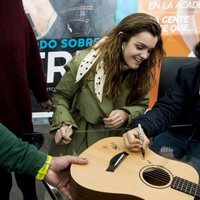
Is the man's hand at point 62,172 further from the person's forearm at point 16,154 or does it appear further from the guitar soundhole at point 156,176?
the guitar soundhole at point 156,176

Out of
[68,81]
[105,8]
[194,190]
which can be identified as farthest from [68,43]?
[194,190]

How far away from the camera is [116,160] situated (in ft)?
3.25

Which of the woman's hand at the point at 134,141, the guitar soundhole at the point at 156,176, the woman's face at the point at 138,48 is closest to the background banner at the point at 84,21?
the woman's face at the point at 138,48

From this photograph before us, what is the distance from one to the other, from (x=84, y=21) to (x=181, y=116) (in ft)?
3.98

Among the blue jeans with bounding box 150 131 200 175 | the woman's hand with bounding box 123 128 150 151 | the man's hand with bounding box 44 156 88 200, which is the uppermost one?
the woman's hand with bounding box 123 128 150 151

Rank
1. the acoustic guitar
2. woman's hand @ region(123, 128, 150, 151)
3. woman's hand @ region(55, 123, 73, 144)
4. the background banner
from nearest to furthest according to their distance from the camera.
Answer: the acoustic guitar, woman's hand @ region(123, 128, 150, 151), woman's hand @ region(55, 123, 73, 144), the background banner

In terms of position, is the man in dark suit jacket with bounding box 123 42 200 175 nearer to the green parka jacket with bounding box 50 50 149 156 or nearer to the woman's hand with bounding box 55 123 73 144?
the green parka jacket with bounding box 50 50 149 156

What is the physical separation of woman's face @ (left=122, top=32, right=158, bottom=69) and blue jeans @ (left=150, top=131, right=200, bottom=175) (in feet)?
1.05

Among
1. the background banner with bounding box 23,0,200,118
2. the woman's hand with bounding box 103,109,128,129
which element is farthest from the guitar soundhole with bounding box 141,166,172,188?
the background banner with bounding box 23,0,200,118

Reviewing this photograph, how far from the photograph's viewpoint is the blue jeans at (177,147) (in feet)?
3.68

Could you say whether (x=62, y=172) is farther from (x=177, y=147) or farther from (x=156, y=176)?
(x=177, y=147)

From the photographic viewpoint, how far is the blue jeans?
1123 millimetres

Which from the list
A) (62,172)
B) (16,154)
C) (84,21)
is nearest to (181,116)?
(62,172)

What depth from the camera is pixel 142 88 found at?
126 centimetres
